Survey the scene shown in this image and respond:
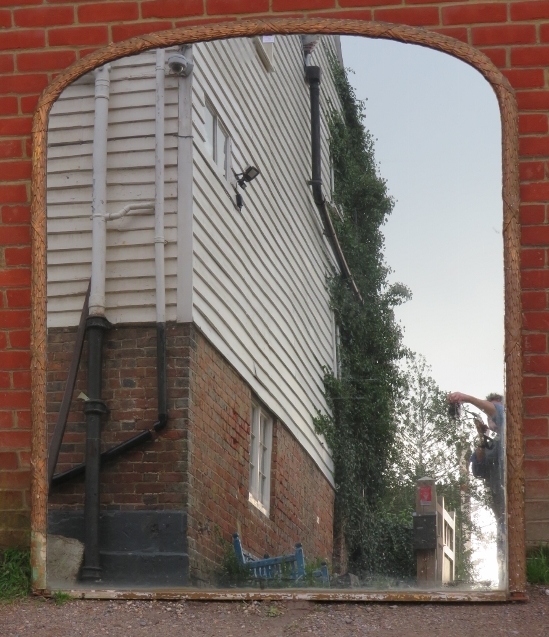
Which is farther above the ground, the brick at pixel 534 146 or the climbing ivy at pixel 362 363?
the brick at pixel 534 146

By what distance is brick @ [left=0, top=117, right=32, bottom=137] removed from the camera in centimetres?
368

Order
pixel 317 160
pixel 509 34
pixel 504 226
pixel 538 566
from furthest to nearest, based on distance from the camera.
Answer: pixel 317 160
pixel 509 34
pixel 504 226
pixel 538 566

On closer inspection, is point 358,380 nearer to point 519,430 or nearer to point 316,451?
point 316,451

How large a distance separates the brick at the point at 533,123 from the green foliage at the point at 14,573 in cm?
226

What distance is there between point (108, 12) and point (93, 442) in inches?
61.8

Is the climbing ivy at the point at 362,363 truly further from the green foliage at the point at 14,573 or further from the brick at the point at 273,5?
the green foliage at the point at 14,573

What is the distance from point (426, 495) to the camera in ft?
11.2

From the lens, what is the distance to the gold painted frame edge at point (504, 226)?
3.31 meters

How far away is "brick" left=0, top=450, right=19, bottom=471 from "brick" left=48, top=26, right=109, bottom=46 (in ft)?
4.93

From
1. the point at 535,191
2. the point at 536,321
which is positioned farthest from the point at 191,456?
the point at 535,191

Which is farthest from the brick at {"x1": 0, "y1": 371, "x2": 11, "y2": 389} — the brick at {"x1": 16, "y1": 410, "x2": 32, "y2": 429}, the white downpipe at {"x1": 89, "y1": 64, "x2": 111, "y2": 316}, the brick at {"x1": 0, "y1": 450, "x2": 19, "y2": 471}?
the white downpipe at {"x1": 89, "y1": 64, "x2": 111, "y2": 316}

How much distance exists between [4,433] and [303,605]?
1.20m

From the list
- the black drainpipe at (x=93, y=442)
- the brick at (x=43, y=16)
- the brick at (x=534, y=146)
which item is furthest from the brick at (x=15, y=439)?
the brick at (x=534, y=146)

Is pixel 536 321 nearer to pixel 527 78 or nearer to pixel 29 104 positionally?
pixel 527 78
